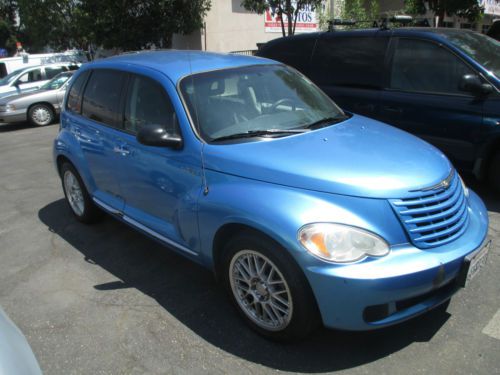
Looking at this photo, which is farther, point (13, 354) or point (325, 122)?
point (325, 122)

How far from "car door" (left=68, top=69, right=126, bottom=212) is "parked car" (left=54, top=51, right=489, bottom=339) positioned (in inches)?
1.0

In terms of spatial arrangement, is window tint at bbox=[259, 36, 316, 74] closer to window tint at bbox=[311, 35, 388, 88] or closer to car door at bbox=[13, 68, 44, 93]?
window tint at bbox=[311, 35, 388, 88]

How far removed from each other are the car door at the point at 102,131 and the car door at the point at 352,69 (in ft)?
9.21

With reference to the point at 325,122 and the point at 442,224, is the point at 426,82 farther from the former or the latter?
the point at 442,224

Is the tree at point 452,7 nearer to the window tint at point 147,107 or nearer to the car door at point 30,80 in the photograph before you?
the window tint at point 147,107

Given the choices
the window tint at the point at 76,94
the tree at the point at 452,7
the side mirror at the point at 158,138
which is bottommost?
the side mirror at the point at 158,138

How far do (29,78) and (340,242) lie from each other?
598 inches

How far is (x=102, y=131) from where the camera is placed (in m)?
4.09

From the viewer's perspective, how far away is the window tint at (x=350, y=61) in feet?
17.7

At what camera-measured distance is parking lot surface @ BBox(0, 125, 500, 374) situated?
2672 mm

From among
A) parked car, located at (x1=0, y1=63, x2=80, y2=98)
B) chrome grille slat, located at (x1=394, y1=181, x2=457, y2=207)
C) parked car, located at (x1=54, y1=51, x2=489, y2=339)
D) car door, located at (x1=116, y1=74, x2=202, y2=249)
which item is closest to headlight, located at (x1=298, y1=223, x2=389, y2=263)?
parked car, located at (x1=54, y1=51, x2=489, y2=339)

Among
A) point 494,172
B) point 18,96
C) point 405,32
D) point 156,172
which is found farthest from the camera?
point 18,96

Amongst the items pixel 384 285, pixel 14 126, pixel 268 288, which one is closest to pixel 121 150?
pixel 268 288

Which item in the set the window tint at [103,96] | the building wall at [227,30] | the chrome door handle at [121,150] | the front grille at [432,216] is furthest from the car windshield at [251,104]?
the building wall at [227,30]
